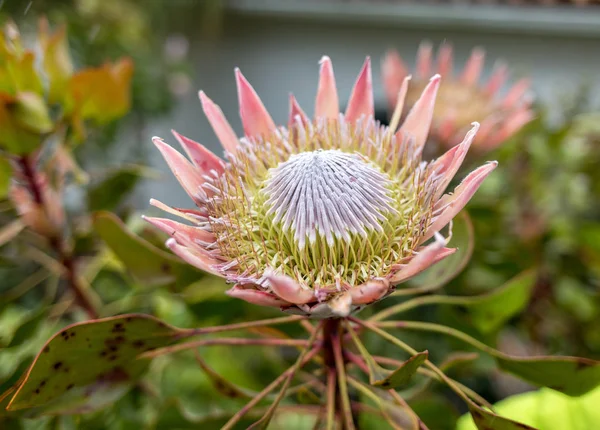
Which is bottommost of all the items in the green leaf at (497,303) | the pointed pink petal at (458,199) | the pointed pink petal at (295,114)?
the green leaf at (497,303)

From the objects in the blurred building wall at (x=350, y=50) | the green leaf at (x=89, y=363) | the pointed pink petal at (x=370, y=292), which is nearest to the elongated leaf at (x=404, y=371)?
the pointed pink petal at (x=370, y=292)

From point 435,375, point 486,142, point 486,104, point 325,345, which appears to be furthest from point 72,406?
point 486,104

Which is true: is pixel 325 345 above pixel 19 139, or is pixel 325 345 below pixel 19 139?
below

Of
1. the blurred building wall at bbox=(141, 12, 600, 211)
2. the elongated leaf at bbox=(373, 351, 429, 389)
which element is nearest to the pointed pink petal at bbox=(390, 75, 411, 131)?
the elongated leaf at bbox=(373, 351, 429, 389)

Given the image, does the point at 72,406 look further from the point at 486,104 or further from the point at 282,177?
the point at 486,104

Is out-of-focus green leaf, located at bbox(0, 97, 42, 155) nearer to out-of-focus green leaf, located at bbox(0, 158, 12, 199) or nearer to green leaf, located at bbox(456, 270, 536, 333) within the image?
out-of-focus green leaf, located at bbox(0, 158, 12, 199)

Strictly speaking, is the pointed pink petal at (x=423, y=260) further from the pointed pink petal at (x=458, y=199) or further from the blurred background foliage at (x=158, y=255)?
the blurred background foliage at (x=158, y=255)

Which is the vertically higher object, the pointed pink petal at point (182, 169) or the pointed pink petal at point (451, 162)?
the pointed pink petal at point (451, 162)

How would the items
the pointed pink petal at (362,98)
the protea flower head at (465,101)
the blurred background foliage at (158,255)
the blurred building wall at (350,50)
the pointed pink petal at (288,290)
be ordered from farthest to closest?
the blurred building wall at (350,50)
the protea flower head at (465,101)
the blurred background foliage at (158,255)
the pointed pink petal at (362,98)
the pointed pink petal at (288,290)
